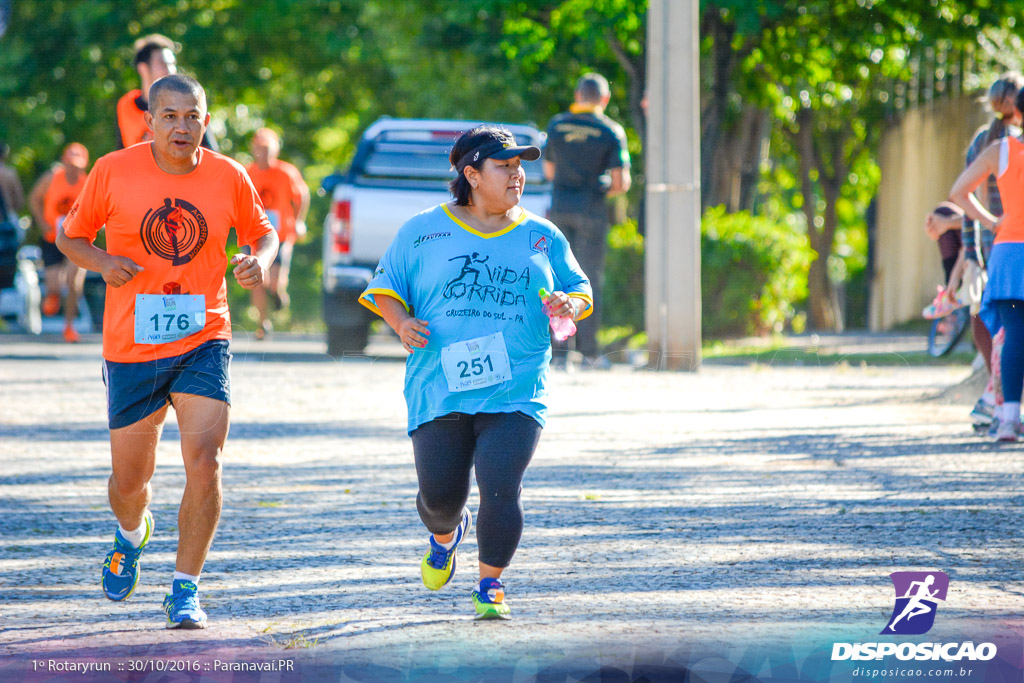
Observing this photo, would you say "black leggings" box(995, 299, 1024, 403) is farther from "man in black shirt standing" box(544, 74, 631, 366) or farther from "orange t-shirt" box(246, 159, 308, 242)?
"orange t-shirt" box(246, 159, 308, 242)

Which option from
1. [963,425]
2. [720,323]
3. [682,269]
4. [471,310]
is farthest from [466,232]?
[720,323]

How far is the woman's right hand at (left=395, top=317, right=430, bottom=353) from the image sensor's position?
4.81 m

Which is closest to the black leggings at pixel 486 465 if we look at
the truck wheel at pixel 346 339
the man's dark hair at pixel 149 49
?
the man's dark hair at pixel 149 49

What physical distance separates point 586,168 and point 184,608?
8.03 metres

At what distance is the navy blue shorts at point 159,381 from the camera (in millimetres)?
5047

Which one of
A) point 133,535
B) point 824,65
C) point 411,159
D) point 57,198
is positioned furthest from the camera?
point 824,65

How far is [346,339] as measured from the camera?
15453mm

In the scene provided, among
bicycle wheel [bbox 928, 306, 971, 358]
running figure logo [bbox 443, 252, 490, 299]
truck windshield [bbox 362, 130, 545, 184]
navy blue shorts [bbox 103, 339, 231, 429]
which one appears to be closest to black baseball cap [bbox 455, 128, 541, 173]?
running figure logo [bbox 443, 252, 490, 299]

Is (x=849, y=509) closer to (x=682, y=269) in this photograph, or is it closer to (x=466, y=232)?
(x=466, y=232)

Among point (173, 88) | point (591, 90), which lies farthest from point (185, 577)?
point (591, 90)

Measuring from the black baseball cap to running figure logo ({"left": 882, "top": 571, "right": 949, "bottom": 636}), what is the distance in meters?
1.88

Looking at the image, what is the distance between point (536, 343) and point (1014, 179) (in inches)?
156

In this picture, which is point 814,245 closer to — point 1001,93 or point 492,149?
point 1001,93

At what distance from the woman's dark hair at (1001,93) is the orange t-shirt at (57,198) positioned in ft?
35.2
